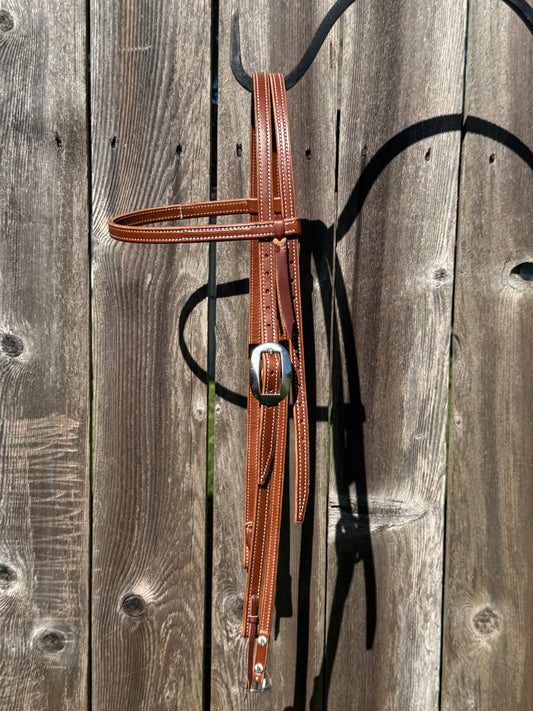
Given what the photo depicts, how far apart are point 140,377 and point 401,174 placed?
28.1 inches

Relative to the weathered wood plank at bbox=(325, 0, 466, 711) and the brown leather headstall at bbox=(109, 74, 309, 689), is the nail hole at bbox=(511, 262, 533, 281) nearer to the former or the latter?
the weathered wood plank at bbox=(325, 0, 466, 711)

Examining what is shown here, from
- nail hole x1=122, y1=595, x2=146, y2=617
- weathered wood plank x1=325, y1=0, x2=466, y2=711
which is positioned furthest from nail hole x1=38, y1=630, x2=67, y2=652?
weathered wood plank x1=325, y1=0, x2=466, y2=711

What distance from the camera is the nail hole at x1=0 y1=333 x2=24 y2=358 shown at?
1134 millimetres

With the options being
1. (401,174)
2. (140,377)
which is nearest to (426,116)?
(401,174)

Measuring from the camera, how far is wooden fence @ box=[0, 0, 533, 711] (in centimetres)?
108

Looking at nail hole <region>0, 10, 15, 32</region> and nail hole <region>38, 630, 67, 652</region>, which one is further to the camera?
nail hole <region>38, 630, 67, 652</region>

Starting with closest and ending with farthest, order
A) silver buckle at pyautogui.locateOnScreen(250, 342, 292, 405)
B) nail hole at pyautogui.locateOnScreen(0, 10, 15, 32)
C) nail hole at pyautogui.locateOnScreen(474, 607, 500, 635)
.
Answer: silver buckle at pyautogui.locateOnScreen(250, 342, 292, 405)
nail hole at pyautogui.locateOnScreen(0, 10, 15, 32)
nail hole at pyautogui.locateOnScreen(474, 607, 500, 635)

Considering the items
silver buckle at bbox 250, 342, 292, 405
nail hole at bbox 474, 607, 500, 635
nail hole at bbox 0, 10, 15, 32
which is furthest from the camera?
nail hole at bbox 474, 607, 500, 635

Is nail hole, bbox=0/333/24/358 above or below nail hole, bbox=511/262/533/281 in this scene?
below

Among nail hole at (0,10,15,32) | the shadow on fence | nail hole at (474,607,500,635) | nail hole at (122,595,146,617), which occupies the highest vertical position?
nail hole at (0,10,15,32)

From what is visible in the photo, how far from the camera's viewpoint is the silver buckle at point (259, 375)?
796 mm

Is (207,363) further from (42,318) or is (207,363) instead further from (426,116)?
(426,116)

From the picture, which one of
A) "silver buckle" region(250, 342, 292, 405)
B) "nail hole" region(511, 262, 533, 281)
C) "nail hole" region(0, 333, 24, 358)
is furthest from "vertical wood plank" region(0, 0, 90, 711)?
"nail hole" region(511, 262, 533, 281)

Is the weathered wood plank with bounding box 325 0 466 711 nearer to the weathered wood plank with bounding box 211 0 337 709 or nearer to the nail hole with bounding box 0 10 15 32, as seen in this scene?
the weathered wood plank with bounding box 211 0 337 709
